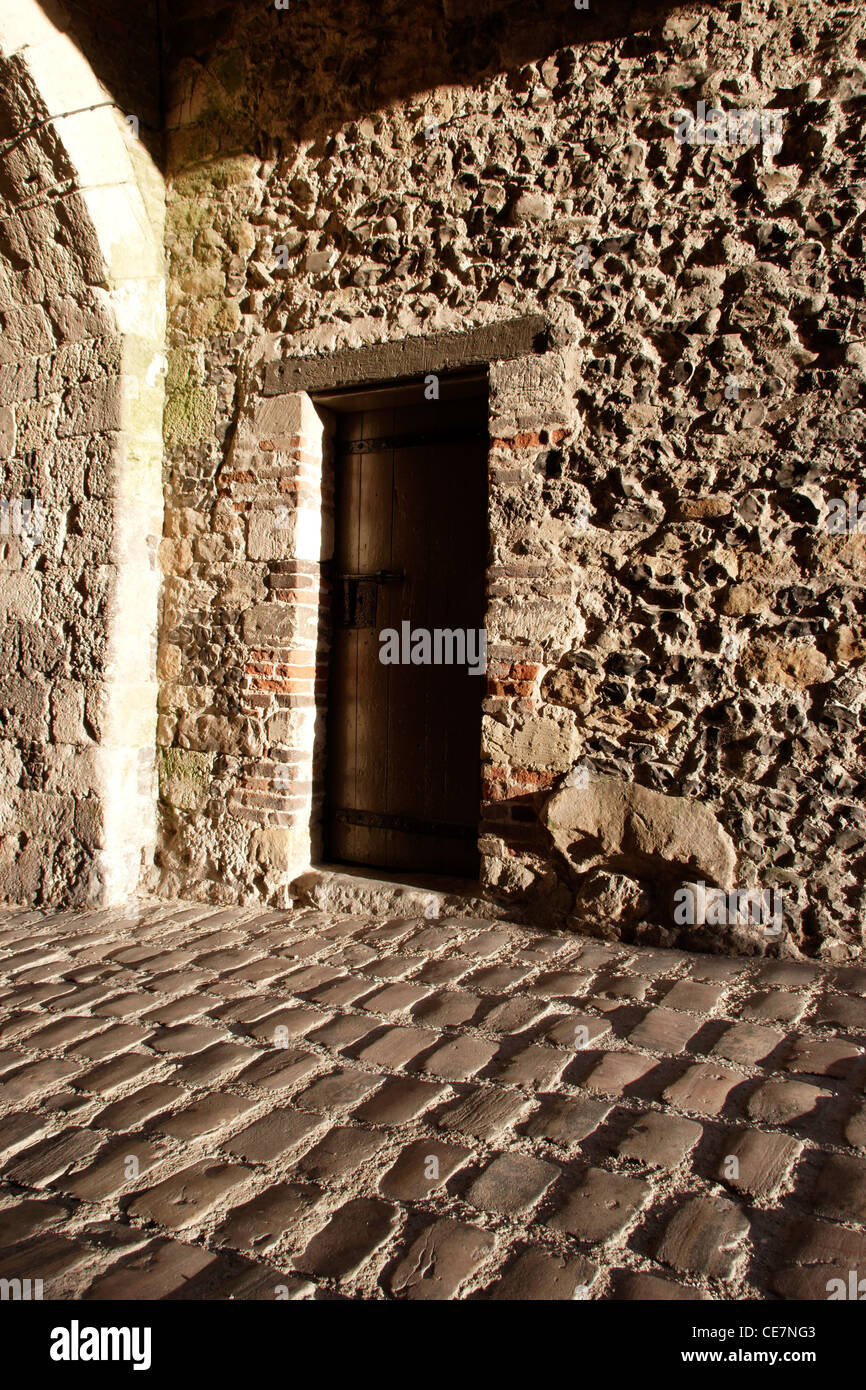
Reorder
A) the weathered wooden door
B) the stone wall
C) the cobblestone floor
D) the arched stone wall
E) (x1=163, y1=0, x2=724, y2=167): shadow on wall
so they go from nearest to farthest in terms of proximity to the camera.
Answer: the cobblestone floor < the stone wall < (x1=163, y1=0, x2=724, y2=167): shadow on wall < the weathered wooden door < the arched stone wall

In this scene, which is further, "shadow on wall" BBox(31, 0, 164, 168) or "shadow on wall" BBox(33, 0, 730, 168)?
"shadow on wall" BBox(31, 0, 164, 168)

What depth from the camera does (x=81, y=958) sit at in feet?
9.91

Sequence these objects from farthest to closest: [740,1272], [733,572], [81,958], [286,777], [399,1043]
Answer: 1. [286,777]
2. [81,958]
3. [733,572]
4. [399,1043]
5. [740,1272]

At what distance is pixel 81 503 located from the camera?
371 centimetres

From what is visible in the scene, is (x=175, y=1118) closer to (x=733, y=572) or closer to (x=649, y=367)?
(x=733, y=572)

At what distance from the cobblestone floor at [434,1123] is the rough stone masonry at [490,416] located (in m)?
0.53

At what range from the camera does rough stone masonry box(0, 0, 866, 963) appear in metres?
2.74

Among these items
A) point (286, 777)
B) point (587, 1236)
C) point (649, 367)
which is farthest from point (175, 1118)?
point (649, 367)

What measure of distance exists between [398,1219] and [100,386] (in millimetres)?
3295

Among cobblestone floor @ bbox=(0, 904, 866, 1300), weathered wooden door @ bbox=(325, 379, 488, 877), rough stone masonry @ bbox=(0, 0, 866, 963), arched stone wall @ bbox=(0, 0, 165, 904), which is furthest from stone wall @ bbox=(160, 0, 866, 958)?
cobblestone floor @ bbox=(0, 904, 866, 1300)

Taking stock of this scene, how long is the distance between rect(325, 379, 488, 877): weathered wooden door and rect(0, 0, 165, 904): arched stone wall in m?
0.84

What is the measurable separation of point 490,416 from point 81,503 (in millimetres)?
1762

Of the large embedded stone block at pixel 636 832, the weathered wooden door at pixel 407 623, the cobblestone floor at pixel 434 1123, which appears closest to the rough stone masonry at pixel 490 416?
the large embedded stone block at pixel 636 832

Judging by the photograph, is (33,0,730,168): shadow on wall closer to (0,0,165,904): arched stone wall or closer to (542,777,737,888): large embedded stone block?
(0,0,165,904): arched stone wall
